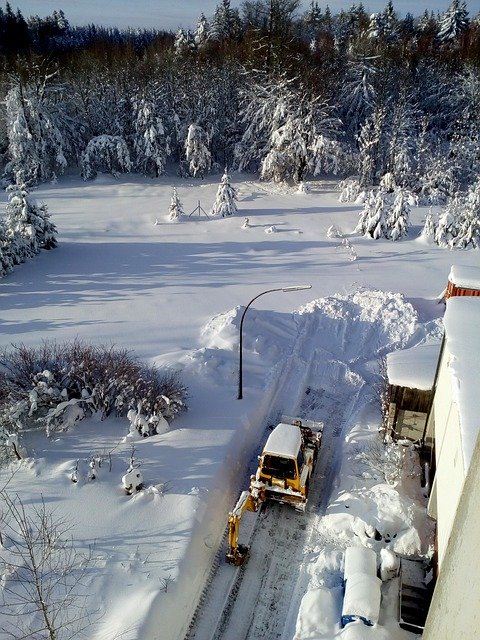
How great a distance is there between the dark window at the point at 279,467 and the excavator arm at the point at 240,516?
0.37 metres

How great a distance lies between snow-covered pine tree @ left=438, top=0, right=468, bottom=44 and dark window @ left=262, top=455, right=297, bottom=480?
2526 inches

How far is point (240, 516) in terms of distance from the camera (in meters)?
11.1

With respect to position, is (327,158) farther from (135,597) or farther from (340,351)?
(135,597)

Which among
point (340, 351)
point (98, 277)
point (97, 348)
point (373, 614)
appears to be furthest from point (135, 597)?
point (98, 277)

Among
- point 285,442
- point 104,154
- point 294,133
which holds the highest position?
point 294,133

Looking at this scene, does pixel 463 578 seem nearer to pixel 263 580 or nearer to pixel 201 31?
pixel 263 580

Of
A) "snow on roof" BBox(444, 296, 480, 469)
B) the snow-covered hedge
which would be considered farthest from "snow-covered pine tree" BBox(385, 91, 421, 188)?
the snow-covered hedge

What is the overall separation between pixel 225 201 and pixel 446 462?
22665 millimetres

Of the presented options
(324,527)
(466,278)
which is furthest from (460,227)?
(324,527)

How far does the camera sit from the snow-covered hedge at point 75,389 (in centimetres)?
1412

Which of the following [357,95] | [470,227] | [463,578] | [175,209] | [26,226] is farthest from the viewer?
[357,95]

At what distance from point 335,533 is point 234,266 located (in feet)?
49.2

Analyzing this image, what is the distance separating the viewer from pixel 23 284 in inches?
878

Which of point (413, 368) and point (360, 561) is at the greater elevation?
point (413, 368)
